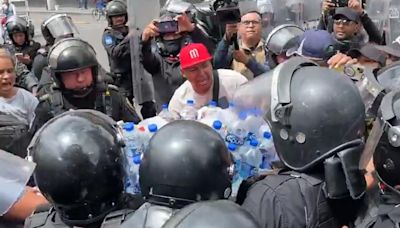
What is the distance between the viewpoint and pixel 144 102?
6.16 metres

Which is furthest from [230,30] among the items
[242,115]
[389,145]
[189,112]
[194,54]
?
[389,145]

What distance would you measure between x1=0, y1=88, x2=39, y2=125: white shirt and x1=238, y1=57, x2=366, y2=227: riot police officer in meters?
2.48

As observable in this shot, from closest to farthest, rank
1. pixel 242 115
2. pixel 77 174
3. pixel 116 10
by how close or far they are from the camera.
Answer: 1. pixel 77 174
2. pixel 242 115
3. pixel 116 10

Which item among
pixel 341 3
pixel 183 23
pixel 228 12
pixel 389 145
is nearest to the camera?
pixel 389 145

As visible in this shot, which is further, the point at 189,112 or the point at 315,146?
the point at 189,112

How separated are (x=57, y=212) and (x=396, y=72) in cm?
191

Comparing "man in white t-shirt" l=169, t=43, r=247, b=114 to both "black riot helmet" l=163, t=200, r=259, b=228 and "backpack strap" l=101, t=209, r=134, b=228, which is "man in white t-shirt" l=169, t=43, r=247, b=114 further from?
"black riot helmet" l=163, t=200, r=259, b=228

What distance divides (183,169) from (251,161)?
0.77 m

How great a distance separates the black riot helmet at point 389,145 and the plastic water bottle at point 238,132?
0.93 metres

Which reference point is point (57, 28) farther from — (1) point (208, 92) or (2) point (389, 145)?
(2) point (389, 145)

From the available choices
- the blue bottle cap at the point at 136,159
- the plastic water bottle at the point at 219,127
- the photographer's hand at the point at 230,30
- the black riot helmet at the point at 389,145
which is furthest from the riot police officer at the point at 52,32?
the black riot helmet at the point at 389,145

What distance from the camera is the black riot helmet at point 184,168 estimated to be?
2500 millimetres

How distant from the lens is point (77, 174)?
8.57ft

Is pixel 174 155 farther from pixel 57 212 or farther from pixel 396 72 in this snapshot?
pixel 396 72
